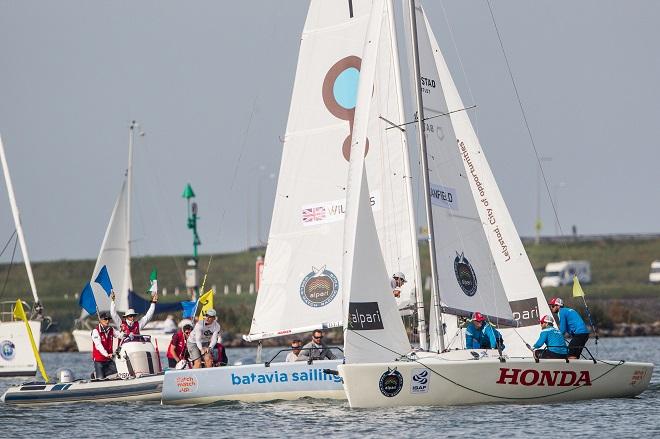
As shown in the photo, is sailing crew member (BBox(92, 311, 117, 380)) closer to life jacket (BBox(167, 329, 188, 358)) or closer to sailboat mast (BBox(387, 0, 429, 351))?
life jacket (BBox(167, 329, 188, 358))

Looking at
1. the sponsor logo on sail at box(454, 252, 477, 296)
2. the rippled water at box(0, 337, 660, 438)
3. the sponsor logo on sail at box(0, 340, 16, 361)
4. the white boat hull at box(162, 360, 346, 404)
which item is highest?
the sponsor logo on sail at box(0, 340, 16, 361)

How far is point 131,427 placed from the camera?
29391 millimetres

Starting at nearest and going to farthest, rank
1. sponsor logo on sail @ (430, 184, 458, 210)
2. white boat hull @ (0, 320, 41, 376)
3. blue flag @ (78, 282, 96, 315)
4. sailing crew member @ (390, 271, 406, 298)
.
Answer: sponsor logo on sail @ (430, 184, 458, 210), sailing crew member @ (390, 271, 406, 298), blue flag @ (78, 282, 96, 315), white boat hull @ (0, 320, 41, 376)

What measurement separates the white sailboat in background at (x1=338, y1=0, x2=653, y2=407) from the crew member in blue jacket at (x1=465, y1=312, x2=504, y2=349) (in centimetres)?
62

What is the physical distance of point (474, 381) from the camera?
29.3 m

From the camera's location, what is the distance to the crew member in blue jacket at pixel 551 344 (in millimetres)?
30484

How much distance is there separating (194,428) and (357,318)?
3.70 meters

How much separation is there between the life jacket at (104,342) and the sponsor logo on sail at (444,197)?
8149mm

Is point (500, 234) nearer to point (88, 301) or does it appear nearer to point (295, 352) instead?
point (295, 352)

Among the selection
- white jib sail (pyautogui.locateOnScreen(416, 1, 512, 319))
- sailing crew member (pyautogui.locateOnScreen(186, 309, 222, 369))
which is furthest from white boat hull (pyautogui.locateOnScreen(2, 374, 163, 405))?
white jib sail (pyautogui.locateOnScreen(416, 1, 512, 319))

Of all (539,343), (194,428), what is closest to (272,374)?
(194,428)

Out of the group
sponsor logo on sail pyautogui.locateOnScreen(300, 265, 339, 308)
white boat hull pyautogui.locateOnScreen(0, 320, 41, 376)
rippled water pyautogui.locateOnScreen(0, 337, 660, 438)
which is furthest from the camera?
white boat hull pyautogui.locateOnScreen(0, 320, 41, 376)

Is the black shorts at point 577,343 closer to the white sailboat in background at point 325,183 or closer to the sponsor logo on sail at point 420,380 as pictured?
the sponsor logo on sail at point 420,380

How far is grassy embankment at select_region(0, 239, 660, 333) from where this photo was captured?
94.7m
